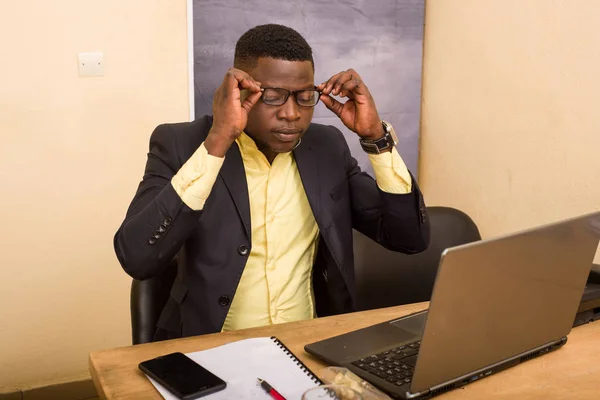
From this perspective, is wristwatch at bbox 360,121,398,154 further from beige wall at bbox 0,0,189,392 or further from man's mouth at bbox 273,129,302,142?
beige wall at bbox 0,0,189,392

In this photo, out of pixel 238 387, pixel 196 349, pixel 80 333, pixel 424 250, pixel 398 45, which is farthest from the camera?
pixel 398 45

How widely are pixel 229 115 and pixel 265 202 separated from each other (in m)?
0.27

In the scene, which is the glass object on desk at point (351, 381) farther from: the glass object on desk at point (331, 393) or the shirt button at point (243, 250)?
the shirt button at point (243, 250)

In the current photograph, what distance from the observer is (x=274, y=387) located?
1.10 metres

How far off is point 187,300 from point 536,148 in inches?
51.6

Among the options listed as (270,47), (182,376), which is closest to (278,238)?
(270,47)

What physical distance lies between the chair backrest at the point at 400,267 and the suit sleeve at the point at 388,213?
67 millimetres

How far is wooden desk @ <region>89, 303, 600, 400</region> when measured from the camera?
43.5 inches

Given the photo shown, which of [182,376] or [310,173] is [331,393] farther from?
[310,173]

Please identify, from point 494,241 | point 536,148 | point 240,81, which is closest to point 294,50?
point 240,81

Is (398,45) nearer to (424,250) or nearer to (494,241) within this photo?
(424,250)

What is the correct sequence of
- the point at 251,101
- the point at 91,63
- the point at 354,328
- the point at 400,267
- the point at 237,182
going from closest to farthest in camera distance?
the point at 354,328 < the point at 251,101 < the point at 237,182 < the point at 400,267 < the point at 91,63

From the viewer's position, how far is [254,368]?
45.9 inches

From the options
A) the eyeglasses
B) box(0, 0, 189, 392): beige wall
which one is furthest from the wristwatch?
box(0, 0, 189, 392): beige wall
